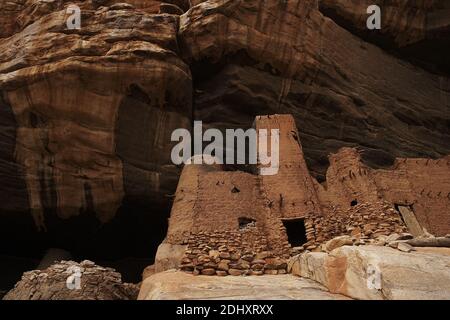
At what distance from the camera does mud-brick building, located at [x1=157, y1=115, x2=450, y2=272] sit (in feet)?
40.3

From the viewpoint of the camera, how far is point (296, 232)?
13961mm

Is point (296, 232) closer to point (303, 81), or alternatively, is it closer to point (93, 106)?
point (303, 81)

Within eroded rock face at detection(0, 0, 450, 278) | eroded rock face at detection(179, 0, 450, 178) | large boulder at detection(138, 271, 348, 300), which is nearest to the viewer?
large boulder at detection(138, 271, 348, 300)

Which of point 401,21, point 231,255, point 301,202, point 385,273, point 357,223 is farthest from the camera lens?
point 401,21

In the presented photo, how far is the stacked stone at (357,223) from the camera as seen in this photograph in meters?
12.1

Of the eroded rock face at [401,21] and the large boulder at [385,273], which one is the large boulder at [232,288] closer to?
the large boulder at [385,273]

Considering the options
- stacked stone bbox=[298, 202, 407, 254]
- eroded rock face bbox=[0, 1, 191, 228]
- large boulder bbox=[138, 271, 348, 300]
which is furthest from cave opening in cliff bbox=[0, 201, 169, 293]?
large boulder bbox=[138, 271, 348, 300]

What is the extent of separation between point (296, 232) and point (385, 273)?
752 centimetres

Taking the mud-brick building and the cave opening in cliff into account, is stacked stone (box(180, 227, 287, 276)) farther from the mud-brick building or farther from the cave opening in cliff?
the cave opening in cliff

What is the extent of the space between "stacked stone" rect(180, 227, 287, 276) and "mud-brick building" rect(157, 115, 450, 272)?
0.17ft

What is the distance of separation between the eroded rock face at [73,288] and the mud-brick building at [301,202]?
2.46 m

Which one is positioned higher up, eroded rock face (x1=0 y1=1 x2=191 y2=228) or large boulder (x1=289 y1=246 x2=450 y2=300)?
eroded rock face (x1=0 y1=1 x2=191 y2=228)

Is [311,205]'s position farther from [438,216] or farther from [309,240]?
[438,216]

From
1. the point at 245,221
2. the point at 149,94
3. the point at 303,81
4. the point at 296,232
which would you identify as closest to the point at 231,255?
the point at 245,221
